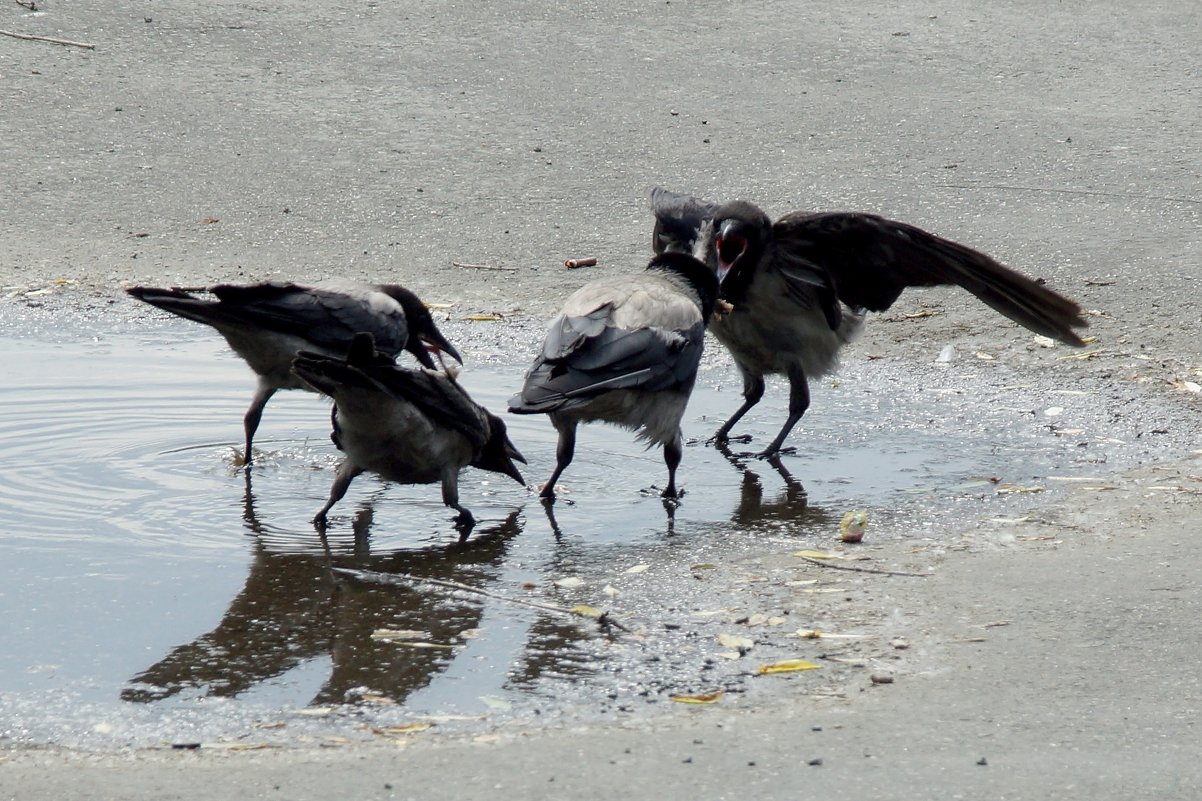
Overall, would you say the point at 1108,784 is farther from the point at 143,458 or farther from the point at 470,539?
the point at 143,458

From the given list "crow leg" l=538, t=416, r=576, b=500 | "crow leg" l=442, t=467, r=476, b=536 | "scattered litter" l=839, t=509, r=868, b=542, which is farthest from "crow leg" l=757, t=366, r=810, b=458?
"crow leg" l=442, t=467, r=476, b=536

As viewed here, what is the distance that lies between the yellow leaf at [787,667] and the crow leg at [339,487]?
7.07 feet

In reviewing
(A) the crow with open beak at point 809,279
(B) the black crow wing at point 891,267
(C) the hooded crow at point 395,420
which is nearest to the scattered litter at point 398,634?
(C) the hooded crow at point 395,420

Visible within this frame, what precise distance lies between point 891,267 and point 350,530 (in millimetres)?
2933

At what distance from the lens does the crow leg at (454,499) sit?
6.14 metres

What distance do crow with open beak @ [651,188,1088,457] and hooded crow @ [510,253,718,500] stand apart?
0.59 metres

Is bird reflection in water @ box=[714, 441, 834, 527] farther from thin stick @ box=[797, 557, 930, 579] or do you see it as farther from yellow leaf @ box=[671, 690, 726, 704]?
yellow leaf @ box=[671, 690, 726, 704]

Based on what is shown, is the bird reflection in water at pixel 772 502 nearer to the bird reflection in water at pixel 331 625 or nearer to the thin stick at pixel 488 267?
the bird reflection in water at pixel 331 625

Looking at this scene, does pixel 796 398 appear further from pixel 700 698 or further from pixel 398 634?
pixel 700 698

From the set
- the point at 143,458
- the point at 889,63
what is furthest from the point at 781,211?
the point at 143,458

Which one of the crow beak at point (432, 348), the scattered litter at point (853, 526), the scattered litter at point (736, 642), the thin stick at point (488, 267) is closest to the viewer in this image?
the scattered litter at point (736, 642)

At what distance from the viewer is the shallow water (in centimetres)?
437

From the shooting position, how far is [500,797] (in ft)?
12.1

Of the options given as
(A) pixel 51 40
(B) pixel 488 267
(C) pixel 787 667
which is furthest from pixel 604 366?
(A) pixel 51 40
